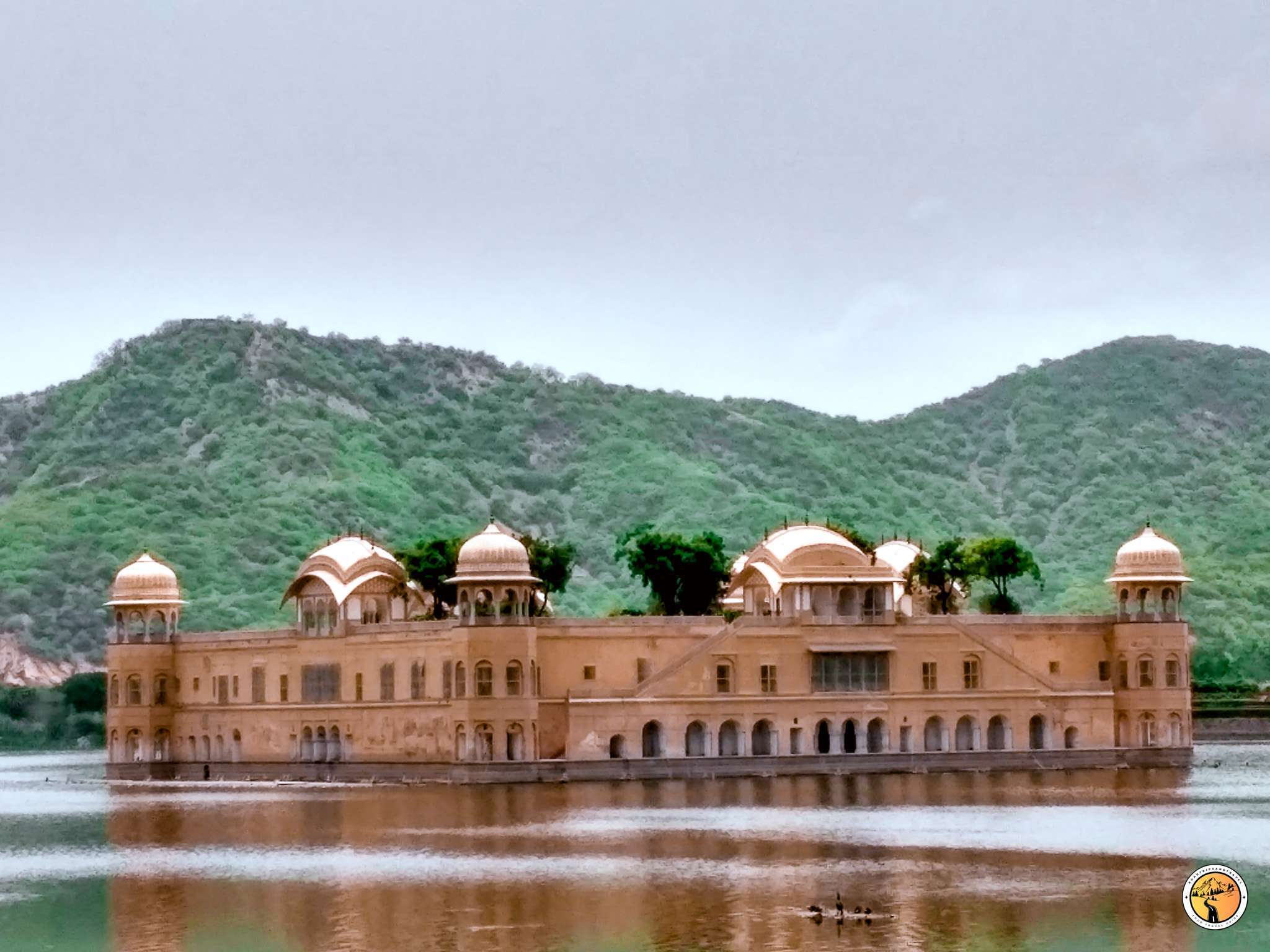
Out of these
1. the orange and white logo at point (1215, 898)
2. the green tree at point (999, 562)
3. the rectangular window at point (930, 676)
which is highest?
the green tree at point (999, 562)

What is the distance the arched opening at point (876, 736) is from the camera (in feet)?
270

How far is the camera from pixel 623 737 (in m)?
78.9

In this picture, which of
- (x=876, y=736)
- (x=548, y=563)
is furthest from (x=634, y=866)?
(x=548, y=563)

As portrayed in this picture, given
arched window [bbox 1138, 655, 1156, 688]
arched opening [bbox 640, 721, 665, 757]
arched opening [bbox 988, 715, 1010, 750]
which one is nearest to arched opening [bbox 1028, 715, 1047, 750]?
arched opening [bbox 988, 715, 1010, 750]

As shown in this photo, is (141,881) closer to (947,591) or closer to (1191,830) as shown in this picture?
(1191,830)

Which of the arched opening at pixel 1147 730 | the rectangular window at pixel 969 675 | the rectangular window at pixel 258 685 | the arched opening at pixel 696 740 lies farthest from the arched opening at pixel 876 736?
the rectangular window at pixel 258 685

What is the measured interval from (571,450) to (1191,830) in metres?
109

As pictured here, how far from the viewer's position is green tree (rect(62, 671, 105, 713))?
12069 cm

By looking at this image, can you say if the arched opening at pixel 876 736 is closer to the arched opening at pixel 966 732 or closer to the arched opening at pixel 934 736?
the arched opening at pixel 934 736

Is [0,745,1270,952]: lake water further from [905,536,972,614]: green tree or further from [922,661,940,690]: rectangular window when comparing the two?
[905,536,972,614]: green tree

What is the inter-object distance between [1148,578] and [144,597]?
3071 centimetres

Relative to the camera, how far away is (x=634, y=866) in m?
48.9

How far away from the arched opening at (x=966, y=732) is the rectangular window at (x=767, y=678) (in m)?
5.93

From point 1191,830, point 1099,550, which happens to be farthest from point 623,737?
point 1099,550
